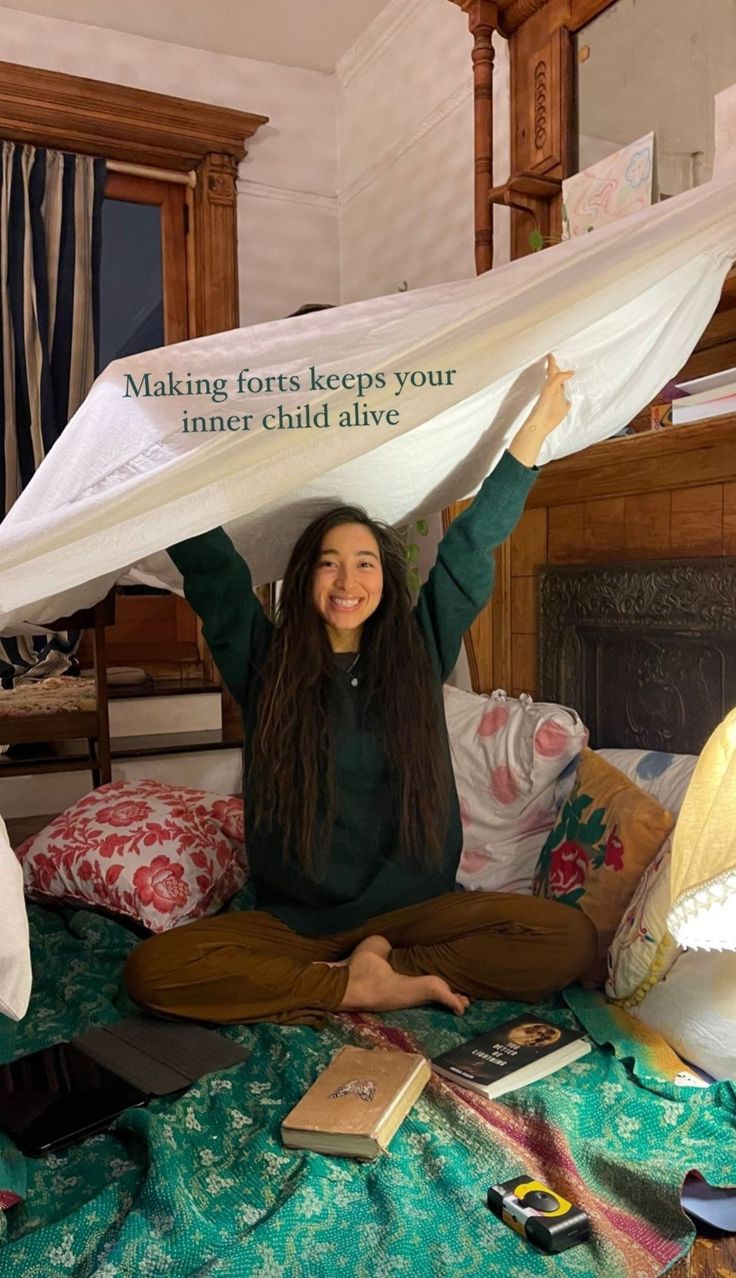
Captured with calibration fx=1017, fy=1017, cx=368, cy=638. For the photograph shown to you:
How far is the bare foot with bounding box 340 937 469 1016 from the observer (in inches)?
62.8

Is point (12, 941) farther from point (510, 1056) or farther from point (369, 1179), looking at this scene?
point (510, 1056)

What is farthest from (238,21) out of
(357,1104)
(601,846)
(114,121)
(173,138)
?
(357,1104)

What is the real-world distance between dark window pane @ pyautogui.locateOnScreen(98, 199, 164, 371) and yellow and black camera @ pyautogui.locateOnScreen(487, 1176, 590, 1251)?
10.9 ft

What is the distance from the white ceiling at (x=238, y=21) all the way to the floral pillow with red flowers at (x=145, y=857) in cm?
261

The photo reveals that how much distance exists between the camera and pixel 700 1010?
1.42 m

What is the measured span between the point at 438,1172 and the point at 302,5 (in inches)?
135

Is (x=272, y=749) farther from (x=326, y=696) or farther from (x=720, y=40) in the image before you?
(x=720, y=40)

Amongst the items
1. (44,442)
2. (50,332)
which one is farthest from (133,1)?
(44,442)

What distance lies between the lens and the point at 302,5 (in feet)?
10.8

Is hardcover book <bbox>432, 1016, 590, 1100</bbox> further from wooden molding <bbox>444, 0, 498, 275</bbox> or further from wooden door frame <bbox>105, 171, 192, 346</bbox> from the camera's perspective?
wooden door frame <bbox>105, 171, 192, 346</bbox>

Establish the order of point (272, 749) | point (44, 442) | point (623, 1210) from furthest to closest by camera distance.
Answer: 1. point (44, 442)
2. point (272, 749)
3. point (623, 1210)

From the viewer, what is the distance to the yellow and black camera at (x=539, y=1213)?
1055 mm

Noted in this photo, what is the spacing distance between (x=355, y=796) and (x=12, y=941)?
2.49 feet

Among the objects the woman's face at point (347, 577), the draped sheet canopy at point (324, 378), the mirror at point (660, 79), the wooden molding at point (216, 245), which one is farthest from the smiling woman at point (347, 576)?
the wooden molding at point (216, 245)
